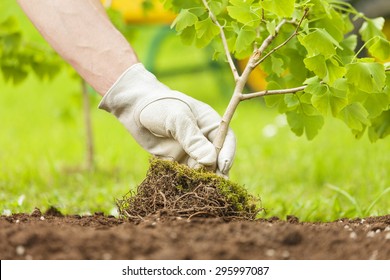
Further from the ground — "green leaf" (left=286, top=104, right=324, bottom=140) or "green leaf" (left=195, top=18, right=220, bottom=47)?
"green leaf" (left=195, top=18, right=220, bottom=47)

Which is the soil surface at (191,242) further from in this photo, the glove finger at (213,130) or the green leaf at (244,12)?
the green leaf at (244,12)

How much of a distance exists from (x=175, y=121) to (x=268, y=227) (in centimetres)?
52

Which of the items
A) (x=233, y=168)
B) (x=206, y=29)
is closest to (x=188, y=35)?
(x=206, y=29)

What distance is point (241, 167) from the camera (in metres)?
4.45

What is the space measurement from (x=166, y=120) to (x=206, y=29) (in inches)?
12.3

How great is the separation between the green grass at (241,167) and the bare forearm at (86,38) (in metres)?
0.63

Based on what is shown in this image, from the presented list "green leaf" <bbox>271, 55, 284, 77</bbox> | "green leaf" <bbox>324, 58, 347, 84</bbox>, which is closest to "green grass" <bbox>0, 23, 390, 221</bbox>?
"green leaf" <bbox>271, 55, 284, 77</bbox>

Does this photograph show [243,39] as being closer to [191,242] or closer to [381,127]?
[381,127]

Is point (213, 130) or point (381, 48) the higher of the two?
point (381, 48)

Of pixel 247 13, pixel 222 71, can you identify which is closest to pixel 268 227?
pixel 247 13

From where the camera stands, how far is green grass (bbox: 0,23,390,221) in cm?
330

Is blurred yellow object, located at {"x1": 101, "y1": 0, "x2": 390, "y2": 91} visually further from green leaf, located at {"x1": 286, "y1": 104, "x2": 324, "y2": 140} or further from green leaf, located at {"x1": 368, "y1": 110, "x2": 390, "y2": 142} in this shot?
green leaf, located at {"x1": 286, "y1": 104, "x2": 324, "y2": 140}

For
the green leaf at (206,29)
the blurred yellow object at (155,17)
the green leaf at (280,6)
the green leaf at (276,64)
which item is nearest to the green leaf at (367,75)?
the green leaf at (280,6)

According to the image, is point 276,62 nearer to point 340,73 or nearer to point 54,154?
point 340,73
